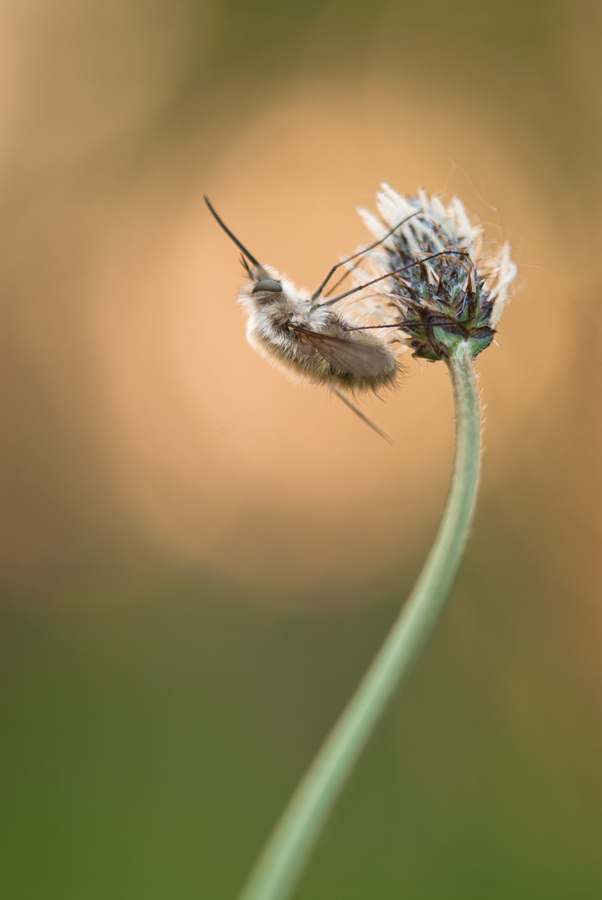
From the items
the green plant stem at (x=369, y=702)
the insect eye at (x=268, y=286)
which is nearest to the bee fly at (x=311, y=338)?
the insect eye at (x=268, y=286)

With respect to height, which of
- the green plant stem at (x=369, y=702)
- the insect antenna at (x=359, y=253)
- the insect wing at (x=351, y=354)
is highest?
the insect antenna at (x=359, y=253)

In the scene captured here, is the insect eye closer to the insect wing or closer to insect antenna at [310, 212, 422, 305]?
insect antenna at [310, 212, 422, 305]

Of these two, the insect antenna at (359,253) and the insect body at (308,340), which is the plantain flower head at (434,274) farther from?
the insect body at (308,340)

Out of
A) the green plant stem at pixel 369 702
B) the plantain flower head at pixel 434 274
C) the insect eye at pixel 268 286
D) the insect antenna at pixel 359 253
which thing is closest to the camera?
the green plant stem at pixel 369 702

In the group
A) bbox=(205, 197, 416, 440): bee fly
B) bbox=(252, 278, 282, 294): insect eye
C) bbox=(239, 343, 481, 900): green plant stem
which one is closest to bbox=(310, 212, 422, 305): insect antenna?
bbox=(205, 197, 416, 440): bee fly

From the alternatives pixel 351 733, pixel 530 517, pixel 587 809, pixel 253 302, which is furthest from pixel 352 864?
pixel 351 733

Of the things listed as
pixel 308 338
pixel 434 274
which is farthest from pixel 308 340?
pixel 434 274
